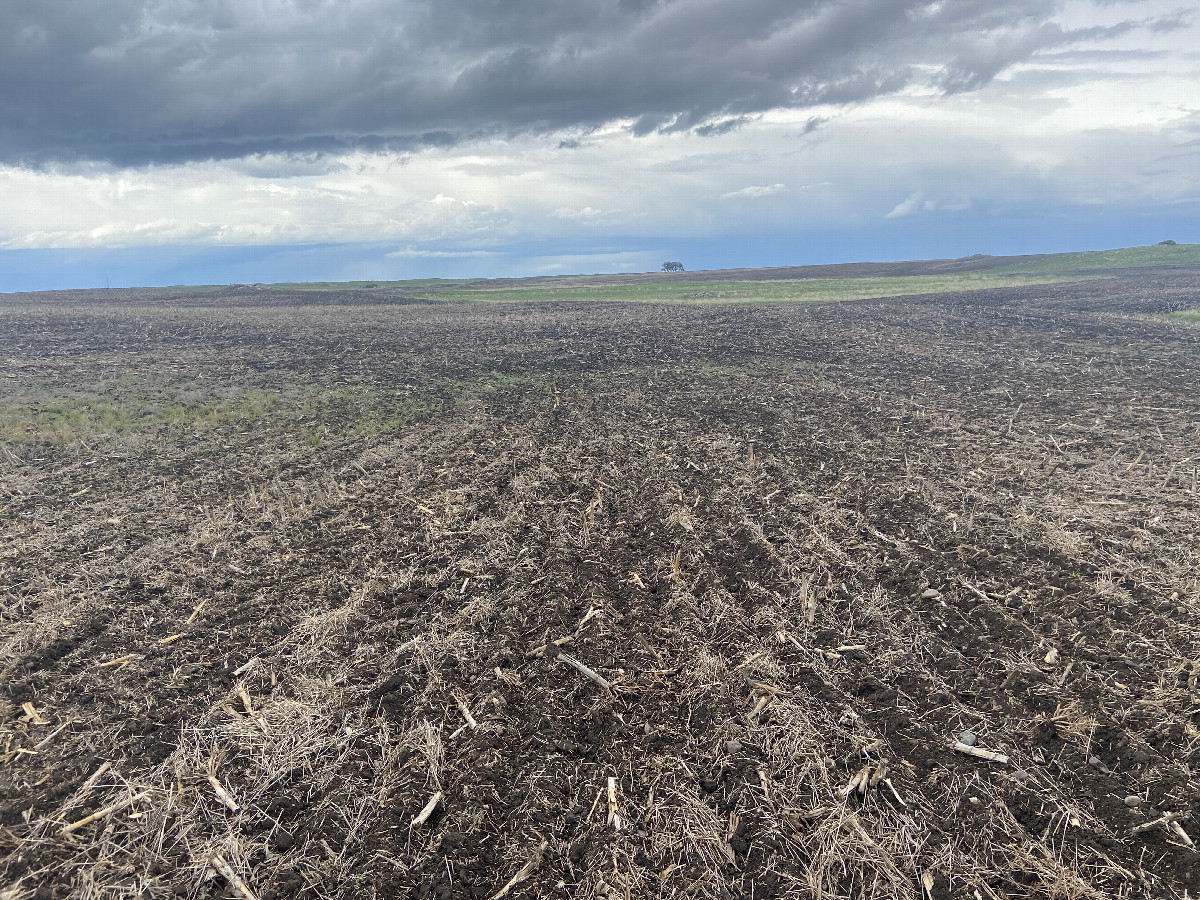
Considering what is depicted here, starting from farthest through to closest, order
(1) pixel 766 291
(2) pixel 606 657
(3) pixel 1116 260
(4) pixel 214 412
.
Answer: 1. (3) pixel 1116 260
2. (1) pixel 766 291
3. (4) pixel 214 412
4. (2) pixel 606 657

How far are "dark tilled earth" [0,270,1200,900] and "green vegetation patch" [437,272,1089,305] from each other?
118 feet

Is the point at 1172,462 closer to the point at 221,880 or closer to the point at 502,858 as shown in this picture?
the point at 502,858

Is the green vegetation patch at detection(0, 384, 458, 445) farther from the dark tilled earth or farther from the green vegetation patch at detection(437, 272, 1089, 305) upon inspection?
the green vegetation patch at detection(437, 272, 1089, 305)

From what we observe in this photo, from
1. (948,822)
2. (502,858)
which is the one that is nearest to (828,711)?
(948,822)

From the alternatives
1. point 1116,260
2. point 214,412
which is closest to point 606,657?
Result: point 214,412

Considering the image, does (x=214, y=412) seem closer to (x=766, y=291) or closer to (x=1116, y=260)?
(x=766, y=291)

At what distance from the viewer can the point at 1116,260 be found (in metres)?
63.1

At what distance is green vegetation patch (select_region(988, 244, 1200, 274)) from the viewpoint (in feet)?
193

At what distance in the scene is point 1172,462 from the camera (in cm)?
1154

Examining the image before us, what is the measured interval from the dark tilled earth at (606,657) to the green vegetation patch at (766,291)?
1419 inches

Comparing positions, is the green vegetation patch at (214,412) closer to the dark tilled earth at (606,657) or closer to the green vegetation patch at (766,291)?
the dark tilled earth at (606,657)

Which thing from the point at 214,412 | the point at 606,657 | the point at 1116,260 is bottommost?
the point at 606,657

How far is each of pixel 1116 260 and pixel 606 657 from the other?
3181 inches

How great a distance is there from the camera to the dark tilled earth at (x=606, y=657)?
4.38 metres
